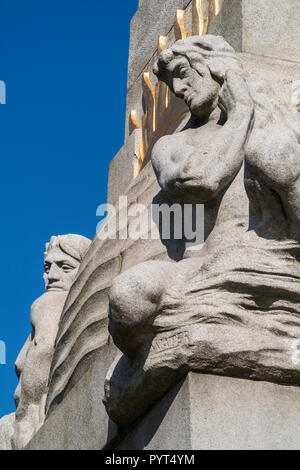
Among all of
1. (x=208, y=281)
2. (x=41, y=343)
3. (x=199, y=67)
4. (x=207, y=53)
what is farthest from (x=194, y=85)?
(x=41, y=343)

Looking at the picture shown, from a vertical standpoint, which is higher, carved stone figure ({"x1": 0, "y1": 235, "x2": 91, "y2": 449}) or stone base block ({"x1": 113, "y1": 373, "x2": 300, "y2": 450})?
carved stone figure ({"x1": 0, "y1": 235, "x2": 91, "y2": 449})

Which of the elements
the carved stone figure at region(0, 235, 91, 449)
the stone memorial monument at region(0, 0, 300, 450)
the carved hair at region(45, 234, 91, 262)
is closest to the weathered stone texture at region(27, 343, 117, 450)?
the stone memorial monument at region(0, 0, 300, 450)

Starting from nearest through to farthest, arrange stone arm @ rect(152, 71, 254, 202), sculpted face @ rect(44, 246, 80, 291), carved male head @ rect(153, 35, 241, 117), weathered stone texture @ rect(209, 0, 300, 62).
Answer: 1. stone arm @ rect(152, 71, 254, 202)
2. carved male head @ rect(153, 35, 241, 117)
3. weathered stone texture @ rect(209, 0, 300, 62)
4. sculpted face @ rect(44, 246, 80, 291)

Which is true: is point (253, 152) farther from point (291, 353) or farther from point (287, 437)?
point (287, 437)

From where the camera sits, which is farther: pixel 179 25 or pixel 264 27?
pixel 179 25

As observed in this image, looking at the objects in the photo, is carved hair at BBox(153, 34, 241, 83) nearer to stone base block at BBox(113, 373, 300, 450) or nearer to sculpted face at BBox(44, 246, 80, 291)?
stone base block at BBox(113, 373, 300, 450)

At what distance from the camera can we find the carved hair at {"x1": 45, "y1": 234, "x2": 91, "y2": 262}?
10.0 metres

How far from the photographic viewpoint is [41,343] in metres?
9.34

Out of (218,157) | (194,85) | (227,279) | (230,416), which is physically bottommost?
(230,416)

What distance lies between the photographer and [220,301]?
6.56 metres

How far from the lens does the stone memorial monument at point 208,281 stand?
6.44 m

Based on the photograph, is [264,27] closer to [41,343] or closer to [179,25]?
[179,25]

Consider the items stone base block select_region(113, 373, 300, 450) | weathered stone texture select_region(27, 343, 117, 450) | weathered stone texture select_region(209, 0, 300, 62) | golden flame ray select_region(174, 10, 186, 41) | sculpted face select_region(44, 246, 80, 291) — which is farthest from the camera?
sculpted face select_region(44, 246, 80, 291)

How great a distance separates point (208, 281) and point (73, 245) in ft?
11.7
